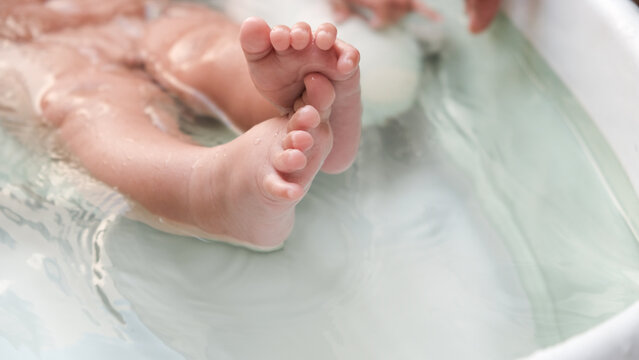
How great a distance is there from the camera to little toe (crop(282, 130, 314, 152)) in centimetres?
57

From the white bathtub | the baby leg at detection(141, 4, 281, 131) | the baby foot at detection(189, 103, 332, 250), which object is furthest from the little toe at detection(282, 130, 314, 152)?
the white bathtub

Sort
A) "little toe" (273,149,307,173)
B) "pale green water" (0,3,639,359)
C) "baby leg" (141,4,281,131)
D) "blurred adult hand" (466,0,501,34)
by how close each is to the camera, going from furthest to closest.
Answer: "blurred adult hand" (466,0,501,34) → "baby leg" (141,4,281,131) → "pale green water" (0,3,639,359) → "little toe" (273,149,307,173)

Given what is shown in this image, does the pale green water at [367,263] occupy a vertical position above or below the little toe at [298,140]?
below

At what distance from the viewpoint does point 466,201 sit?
0.91 meters

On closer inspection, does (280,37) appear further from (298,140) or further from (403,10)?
(403,10)

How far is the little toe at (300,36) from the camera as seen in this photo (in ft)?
1.90

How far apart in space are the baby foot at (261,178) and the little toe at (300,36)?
6cm

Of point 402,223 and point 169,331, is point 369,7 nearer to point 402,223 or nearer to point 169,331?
point 402,223

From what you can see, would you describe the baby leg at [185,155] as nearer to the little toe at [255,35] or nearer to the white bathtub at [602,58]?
the little toe at [255,35]

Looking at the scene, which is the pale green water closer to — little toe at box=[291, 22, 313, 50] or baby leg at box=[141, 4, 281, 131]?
baby leg at box=[141, 4, 281, 131]

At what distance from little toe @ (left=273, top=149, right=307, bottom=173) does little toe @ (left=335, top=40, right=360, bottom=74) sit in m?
0.09

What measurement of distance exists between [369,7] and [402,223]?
1.37 feet

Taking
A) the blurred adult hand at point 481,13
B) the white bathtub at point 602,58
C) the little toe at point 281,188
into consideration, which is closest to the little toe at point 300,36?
the little toe at point 281,188

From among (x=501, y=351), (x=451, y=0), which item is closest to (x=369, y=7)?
(x=451, y=0)
